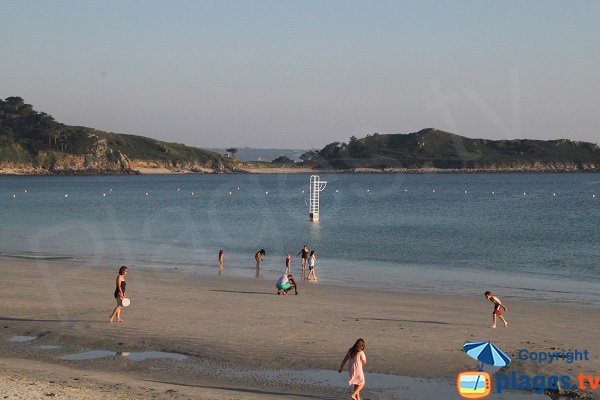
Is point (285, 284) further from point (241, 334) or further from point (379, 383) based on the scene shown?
point (379, 383)

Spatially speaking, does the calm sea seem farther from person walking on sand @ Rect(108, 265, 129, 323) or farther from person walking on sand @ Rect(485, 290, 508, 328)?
person walking on sand @ Rect(108, 265, 129, 323)

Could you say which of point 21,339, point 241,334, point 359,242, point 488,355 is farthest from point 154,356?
point 359,242

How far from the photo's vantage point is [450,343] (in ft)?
62.7

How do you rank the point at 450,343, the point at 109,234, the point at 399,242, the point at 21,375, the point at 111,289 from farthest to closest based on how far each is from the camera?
the point at 109,234 → the point at 399,242 → the point at 111,289 → the point at 450,343 → the point at 21,375

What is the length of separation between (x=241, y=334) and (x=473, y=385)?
6852 millimetres

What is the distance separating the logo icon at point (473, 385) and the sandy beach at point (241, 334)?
301 millimetres

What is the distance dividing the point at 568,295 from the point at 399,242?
81.2 feet

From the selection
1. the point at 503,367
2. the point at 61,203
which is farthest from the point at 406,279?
the point at 61,203

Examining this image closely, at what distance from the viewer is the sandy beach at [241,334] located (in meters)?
15.5

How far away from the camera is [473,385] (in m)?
15.2

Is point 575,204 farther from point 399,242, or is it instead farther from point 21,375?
point 21,375

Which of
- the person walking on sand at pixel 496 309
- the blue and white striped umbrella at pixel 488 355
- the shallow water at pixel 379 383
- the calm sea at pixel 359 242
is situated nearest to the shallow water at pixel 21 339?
the shallow water at pixel 379 383

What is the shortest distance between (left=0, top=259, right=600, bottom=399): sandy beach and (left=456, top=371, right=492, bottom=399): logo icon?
301mm

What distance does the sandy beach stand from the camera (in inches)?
610
